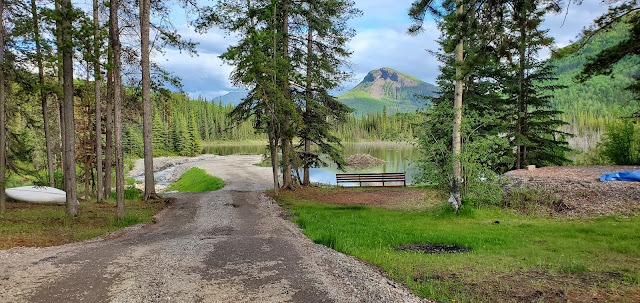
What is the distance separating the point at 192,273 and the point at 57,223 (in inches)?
306

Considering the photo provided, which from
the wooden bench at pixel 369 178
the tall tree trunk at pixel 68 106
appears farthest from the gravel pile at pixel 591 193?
the tall tree trunk at pixel 68 106

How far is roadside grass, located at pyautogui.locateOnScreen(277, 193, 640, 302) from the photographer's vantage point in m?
5.00

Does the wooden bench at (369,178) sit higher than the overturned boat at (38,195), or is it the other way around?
the overturned boat at (38,195)

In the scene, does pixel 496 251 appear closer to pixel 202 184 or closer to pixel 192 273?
pixel 192 273

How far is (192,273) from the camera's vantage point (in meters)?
5.63

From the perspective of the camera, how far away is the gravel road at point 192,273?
4.76m

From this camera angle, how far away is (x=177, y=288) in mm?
5004

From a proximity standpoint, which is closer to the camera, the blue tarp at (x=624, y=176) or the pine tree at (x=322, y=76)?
the blue tarp at (x=624, y=176)

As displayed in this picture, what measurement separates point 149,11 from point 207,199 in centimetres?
905

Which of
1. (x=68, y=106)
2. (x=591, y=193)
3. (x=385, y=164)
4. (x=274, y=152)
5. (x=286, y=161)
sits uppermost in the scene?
(x=68, y=106)

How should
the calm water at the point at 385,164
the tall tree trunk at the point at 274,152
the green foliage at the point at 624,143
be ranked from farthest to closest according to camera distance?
1. the calm water at the point at 385,164
2. the green foliage at the point at 624,143
3. the tall tree trunk at the point at 274,152

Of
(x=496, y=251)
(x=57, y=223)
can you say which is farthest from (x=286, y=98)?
(x=496, y=251)

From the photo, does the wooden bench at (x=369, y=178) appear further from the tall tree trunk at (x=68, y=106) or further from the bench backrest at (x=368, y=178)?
the tall tree trunk at (x=68, y=106)

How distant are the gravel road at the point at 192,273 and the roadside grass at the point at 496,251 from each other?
0.77 metres
